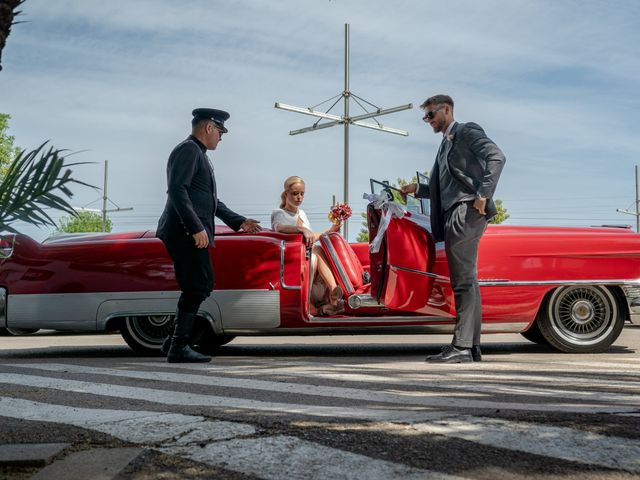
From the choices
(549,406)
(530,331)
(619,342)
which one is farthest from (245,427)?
(619,342)

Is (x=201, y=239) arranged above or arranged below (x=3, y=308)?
above

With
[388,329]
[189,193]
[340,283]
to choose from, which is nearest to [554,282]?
[388,329]

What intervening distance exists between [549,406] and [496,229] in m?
3.06

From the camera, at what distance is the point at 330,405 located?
411 cm

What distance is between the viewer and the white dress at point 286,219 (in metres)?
7.37

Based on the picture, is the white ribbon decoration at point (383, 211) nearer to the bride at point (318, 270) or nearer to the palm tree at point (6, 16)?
the bride at point (318, 270)

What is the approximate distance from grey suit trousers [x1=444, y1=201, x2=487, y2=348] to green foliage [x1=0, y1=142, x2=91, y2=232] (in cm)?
399

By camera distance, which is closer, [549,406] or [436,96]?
[549,406]

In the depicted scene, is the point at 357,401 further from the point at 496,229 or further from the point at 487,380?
the point at 496,229

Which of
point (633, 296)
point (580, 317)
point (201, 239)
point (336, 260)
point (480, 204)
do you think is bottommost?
point (580, 317)

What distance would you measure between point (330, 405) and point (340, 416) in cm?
41

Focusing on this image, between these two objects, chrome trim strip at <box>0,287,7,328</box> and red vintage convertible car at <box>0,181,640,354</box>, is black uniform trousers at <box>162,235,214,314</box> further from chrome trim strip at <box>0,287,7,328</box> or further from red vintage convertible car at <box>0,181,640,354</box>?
chrome trim strip at <box>0,287,7,328</box>

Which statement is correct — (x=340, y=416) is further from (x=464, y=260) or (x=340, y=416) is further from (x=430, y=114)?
(x=430, y=114)

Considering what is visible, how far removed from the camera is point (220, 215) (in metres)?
6.79
